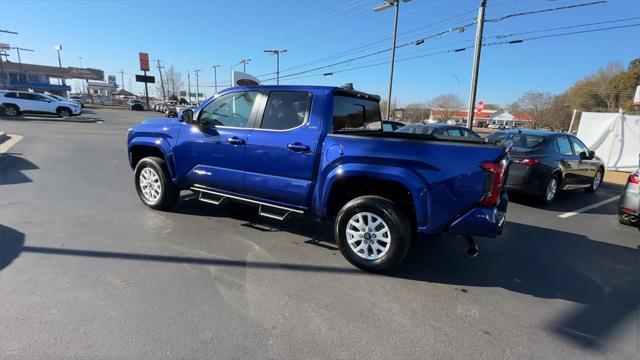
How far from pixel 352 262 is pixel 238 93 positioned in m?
2.67

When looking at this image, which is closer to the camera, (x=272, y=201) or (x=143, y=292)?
(x=143, y=292)

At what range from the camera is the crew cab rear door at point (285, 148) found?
3885 millimetres

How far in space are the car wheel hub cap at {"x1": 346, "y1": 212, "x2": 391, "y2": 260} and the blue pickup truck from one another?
1 cm

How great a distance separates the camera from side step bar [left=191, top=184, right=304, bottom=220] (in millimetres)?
4145

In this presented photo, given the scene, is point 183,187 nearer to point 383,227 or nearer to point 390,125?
point 383,227

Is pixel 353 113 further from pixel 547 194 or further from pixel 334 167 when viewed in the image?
pixel 547 194

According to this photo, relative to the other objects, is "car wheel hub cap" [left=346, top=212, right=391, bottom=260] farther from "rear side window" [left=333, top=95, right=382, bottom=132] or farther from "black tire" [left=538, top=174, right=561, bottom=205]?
"black tire" [left=538, top=174, right=561, bottom=205]

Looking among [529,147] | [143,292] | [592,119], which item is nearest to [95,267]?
[143,292]

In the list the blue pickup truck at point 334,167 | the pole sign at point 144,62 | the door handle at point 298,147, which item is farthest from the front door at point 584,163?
the pole sign at point 144,62

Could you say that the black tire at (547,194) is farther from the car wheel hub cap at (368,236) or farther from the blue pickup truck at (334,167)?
the car wheel hub cap at (368,236)

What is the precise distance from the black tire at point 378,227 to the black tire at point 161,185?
287cm

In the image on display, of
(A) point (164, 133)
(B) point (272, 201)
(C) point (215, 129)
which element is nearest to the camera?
(B) point (272, 201)

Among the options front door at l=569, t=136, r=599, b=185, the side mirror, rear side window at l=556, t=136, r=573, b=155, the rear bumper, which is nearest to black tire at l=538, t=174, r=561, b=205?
rear side window at l=556, t=136, r=573, b=155

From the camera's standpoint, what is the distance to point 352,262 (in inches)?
147
